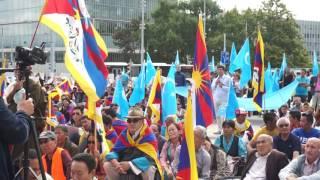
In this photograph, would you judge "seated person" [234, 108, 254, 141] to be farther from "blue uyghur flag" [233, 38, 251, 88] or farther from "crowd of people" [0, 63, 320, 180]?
"blue uyghur flag" [233, 38, 251, 88]

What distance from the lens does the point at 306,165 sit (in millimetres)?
7137

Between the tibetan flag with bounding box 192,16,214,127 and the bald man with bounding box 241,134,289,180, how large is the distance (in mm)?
2522

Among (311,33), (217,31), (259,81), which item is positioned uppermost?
(311,33)

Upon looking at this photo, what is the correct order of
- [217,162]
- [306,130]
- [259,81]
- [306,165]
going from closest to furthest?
[306,165], [217,162], [306,130], [259,81]

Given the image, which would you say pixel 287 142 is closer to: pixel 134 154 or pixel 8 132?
pixel 134 154

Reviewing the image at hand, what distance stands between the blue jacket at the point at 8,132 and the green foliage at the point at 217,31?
57.2m

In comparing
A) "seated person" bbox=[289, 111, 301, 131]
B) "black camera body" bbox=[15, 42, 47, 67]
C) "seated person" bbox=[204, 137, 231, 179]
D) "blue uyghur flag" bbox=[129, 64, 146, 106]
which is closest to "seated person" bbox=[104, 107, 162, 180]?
"seated person" bbox=[204, 137, 231, 179]

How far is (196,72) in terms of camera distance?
1076cm

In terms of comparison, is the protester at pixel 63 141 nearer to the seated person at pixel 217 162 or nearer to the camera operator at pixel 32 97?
the camera operator at pixel 32 97

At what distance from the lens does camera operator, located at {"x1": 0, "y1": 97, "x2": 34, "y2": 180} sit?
3.51 meters

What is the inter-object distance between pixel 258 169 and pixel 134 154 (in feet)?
5.03

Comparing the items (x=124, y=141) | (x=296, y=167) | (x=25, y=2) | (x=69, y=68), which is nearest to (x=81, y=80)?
(x=69, y=68)

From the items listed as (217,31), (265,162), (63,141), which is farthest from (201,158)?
(217,31)

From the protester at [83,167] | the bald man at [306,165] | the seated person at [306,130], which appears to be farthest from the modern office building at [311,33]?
the protester at [83,167]
